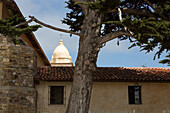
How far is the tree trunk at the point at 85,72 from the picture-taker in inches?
463

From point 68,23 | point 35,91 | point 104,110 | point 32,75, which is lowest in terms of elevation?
point 104,110

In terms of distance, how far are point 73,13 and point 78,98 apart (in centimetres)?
495

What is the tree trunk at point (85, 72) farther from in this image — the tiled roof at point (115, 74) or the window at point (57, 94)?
the window at point (57, 94)

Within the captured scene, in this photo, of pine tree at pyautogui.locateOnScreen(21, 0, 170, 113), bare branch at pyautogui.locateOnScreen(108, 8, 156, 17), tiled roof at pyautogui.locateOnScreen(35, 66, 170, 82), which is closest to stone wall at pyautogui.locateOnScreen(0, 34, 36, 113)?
tiled roof at pyautogui.locateOnScreen(35, 66, 170, 82)

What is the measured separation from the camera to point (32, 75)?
16203 mm

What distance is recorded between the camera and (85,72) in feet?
38.8

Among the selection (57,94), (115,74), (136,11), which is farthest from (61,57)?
(136,11)

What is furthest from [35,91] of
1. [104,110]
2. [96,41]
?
[96,41]

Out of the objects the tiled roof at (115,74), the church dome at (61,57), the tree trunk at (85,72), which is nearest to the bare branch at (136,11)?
the tree trunk at (85,72)

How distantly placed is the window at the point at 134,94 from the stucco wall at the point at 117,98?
1.07 feet

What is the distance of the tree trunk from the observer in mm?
11750

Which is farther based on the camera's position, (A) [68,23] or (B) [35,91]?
(B) [35,91]

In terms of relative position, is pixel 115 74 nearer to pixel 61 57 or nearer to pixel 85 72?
pixel 85 72

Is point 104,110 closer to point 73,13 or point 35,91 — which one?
point 35,91
